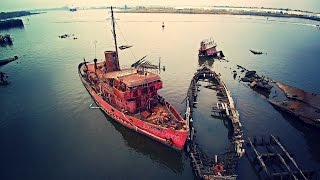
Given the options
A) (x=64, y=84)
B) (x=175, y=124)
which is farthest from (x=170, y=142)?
(x=64, y=84)

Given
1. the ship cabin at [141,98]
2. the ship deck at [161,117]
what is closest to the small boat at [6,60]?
the ship cabin at [141,98]

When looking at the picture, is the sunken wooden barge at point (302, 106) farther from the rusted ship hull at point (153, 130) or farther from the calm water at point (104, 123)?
the rusted ship hull at point (153, 130)

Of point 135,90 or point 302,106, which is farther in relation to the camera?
point 302,106

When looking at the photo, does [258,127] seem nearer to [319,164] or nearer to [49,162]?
[319,164]

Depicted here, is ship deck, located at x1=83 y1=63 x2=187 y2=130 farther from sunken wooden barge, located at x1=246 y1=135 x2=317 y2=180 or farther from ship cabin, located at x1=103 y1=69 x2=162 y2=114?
sunken wooden barge, located at x1=246 y1=135 x2=317 y2=180

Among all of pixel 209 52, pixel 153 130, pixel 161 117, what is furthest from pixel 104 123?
pixel 209 52

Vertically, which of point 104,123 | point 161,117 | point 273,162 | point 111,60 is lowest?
point 104,123

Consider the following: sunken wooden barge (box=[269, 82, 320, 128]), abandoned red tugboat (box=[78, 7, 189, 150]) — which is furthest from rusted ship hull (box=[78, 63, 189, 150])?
sunken wooden barge (box=[269, 82, 320, 128])

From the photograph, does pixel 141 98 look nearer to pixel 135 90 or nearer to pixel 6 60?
pixel 135 90

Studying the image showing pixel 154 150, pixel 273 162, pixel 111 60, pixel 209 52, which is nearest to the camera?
pixel 273 162
